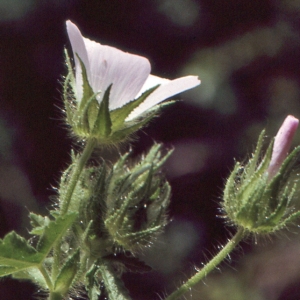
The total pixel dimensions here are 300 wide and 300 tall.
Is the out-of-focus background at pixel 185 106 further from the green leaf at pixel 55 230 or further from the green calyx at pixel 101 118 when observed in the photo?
the green leaf at pixel 55 230

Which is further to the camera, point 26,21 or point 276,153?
point 26,21

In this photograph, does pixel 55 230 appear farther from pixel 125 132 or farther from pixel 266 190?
pixel 266 190

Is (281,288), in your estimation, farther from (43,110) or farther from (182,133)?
(43,110)

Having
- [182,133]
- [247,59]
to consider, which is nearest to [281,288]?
[182,133]

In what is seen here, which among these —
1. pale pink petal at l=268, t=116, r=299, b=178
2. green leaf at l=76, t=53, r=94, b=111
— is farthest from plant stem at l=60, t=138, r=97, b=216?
pale pink petal at l=268, t=116, r=299, b=178

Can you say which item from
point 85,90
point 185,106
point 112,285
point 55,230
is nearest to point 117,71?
point 85,90

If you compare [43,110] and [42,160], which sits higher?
[43,110]

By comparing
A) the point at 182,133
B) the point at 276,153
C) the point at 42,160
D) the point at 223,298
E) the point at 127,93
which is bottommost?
the point at 223,298
